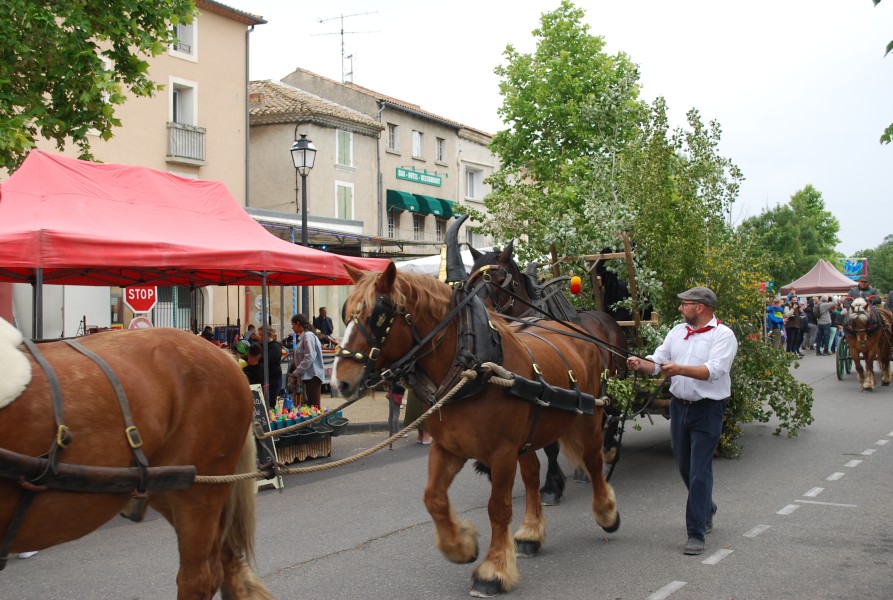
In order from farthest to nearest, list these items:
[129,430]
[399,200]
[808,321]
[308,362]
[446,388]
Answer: [399,200], [808,321], [308,362], [446,388], [129,430]

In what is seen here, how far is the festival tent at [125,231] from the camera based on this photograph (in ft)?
24.4

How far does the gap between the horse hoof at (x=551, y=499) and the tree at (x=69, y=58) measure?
284 inches

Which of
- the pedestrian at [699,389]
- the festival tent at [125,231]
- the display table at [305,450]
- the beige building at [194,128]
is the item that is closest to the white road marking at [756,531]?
the pedestrian at [699,389]

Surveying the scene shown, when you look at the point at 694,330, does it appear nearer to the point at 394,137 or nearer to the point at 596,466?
the point at 596,466

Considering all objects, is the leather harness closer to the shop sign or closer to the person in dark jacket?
the person in dark jacket

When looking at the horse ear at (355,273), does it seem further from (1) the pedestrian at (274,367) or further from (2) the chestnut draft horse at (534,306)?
(1) the pedestrian at (274,367)

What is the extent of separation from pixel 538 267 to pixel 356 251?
57.1 ft

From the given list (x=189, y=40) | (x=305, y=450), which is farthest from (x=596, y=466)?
(x=189, y=40)

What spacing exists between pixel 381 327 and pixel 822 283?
35.5 metres

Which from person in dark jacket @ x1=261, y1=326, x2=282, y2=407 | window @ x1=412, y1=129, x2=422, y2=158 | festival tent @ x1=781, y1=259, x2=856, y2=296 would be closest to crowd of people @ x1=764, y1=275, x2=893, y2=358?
festival tent @ x1=781, y1=259, x2=856, y2=296

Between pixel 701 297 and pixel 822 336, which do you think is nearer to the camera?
pixel 701 297

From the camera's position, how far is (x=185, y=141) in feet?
78.2

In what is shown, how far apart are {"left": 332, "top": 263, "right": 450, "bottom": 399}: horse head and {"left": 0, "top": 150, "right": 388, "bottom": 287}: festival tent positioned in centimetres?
400

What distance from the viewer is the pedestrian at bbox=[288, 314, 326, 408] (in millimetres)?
11820
